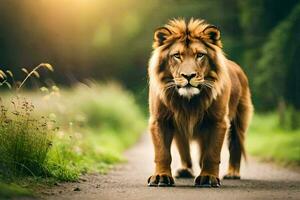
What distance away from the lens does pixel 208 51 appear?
1005 cm

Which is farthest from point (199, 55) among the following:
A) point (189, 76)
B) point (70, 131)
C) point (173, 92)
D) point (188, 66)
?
point (70, 131)

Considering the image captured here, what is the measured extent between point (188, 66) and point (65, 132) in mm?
5355

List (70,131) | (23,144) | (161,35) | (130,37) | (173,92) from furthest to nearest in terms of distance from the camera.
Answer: (130,37)
(70,131)
(161,35)
(173,92)
(23,144)

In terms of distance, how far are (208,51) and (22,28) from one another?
41.3ft

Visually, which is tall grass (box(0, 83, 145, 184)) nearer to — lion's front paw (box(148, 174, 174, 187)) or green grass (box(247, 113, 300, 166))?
lion's front paw (box(148, 174, 174, 187))

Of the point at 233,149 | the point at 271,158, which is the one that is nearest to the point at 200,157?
the point at 233,149

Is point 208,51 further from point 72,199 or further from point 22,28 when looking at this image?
point 22,28

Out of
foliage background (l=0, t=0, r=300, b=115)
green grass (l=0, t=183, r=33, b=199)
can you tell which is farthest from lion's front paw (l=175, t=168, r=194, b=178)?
foliage background (l=0, t=0, r=300, b=115)

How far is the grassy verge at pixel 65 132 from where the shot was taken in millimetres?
9719

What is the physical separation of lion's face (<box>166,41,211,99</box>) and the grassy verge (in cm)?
173

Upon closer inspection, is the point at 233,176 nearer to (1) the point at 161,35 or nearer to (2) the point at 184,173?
(2) the point at 184,173

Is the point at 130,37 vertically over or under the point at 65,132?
over

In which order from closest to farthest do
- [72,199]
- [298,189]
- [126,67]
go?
[72,199] → [298,189] → [126,67]

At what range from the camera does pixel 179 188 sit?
31.7 feet
